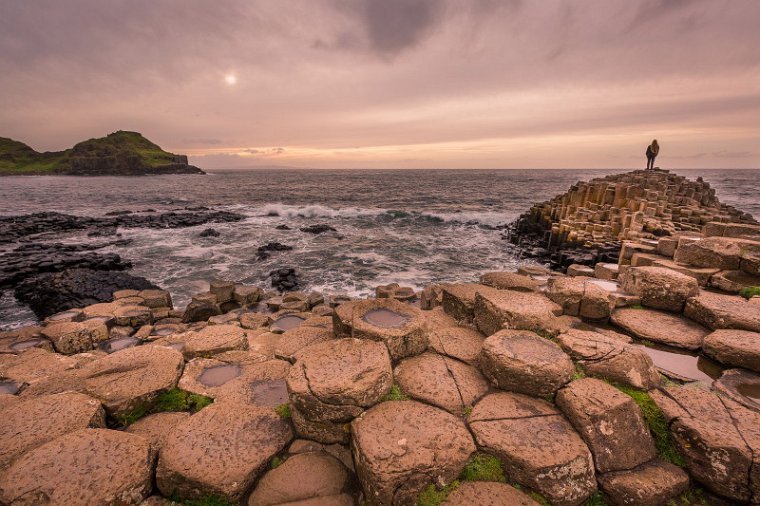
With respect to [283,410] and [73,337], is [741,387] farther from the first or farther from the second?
[73,337]

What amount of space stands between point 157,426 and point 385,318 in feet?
10.1

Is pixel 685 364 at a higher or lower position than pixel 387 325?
lower

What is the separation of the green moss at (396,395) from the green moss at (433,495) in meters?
0.96

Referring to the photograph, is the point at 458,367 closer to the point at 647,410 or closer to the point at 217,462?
the point at 647,410

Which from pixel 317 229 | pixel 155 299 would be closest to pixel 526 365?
pixel 155 299

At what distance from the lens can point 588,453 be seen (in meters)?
3.16

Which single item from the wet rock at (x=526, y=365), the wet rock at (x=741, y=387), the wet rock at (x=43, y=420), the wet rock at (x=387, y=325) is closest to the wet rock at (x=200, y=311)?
the wet rock at (x=43, y=420)

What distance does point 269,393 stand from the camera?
4.48 m

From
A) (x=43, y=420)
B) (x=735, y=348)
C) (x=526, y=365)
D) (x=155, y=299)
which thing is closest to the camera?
(x=43, y=420)

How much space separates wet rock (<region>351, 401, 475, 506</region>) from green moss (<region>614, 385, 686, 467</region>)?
1995 millimetres

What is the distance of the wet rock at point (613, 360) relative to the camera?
3934mm

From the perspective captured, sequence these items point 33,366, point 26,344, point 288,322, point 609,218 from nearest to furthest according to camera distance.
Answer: point 33,366 → point 26,344 → point 288,322 → point 609,218

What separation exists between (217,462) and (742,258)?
951cm

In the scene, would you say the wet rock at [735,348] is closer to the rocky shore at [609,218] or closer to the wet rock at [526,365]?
→ the wet rock at [526,365]
